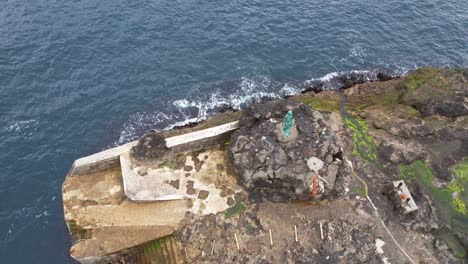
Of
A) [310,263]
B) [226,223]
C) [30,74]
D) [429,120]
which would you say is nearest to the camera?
[310,263]

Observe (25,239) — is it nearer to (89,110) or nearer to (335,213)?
(89,110)

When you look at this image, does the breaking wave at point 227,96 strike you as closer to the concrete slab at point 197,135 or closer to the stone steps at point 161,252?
the concrete slab at point 197,135

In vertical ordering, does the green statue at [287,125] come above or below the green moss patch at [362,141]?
above

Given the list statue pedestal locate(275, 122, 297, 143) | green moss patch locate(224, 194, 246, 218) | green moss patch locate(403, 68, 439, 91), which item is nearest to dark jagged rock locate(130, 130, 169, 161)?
green moss patch locate(224, 194, 246, 218)

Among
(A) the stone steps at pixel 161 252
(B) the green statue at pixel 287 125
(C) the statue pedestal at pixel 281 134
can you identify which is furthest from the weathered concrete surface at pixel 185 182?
(B) the green statue at pixel 287 125

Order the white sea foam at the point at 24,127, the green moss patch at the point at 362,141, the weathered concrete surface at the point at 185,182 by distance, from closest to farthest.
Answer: the weathered concrete surface at the point at 185,182, the green moss patch at the point at 362,141, the white sea foam at the point at 24,127

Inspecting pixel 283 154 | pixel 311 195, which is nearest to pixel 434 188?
pixel 311 195

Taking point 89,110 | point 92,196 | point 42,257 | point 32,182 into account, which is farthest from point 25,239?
point 89,110
